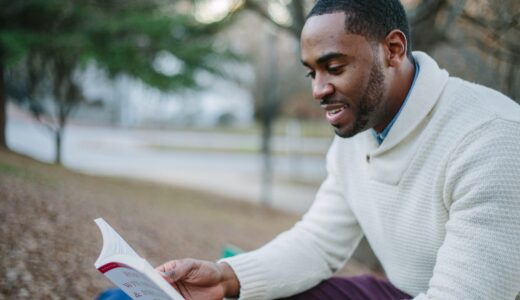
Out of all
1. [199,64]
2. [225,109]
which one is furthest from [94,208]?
[225,109]

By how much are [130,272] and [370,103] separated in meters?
0.98

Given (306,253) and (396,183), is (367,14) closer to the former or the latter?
(396,183)

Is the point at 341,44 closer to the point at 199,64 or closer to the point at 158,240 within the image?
the point at 158,240

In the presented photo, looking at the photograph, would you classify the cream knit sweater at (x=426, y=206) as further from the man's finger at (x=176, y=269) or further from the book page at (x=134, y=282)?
the book page at (x=134, y=282)

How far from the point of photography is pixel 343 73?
5.97 ft

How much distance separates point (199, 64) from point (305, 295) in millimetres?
6014

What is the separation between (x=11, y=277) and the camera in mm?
2783

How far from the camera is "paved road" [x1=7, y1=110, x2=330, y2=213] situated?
1187cm

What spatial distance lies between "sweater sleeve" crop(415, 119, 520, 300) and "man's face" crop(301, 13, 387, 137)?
395mm

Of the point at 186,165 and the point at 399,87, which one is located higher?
the point at 399,87

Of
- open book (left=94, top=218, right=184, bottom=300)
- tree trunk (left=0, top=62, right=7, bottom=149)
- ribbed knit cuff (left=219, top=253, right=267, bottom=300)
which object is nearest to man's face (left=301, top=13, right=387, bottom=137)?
ribbed knit cuff (left=219, top=253, right=267, bottom=300)

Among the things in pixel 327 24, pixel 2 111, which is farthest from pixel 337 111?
pixel 2 111

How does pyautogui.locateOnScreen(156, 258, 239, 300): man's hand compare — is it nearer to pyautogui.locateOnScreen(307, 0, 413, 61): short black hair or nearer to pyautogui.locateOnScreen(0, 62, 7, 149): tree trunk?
pyautogui.locateOnScreen(307, 0, 413, 61): short black hair

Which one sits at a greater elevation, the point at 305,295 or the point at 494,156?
the point at 494,156
